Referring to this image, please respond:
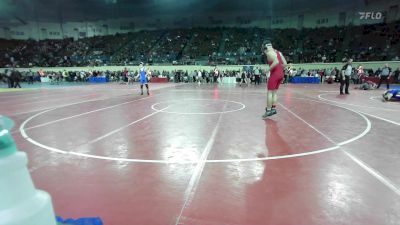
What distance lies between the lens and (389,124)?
771 cm

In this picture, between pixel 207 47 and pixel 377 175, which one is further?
pixel 207 47

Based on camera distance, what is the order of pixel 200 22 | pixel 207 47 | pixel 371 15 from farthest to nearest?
1. pixel 200 22
2. pixel 207 47
3. pixel 371 15

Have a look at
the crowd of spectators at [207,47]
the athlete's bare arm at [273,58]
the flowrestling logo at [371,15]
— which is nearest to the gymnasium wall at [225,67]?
the crowd of spectators at [207,47]

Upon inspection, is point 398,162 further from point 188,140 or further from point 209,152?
point 188,140

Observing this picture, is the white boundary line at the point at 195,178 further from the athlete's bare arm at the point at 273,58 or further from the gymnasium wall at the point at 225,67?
the gymnasium wall at the point at 225,67

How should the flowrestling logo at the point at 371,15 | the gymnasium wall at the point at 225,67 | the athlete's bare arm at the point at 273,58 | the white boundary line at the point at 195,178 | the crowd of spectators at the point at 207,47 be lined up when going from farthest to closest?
the flowrestling logo at the point at 371,15 → the crowd of spectators at the point at 207,47 → the gymnasium wall at the point at 225,67 → the athlete's bare arm at the point at 273,58 → the white boundary line at the point at 195,178

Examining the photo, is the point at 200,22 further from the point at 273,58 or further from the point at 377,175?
the point at 377,175

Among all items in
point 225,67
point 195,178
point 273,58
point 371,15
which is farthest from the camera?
point 371,15

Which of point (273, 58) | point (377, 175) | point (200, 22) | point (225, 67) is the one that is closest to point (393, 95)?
point (273, 58)

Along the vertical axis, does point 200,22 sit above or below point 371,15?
above

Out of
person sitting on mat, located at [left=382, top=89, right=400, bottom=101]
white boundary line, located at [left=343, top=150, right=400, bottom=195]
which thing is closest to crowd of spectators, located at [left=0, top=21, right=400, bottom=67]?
person sitting on mat, located at [left=382, top=89, right=400, bottom=101]

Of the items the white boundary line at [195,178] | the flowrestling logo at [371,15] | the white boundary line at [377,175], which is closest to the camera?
the white boundary line at [195,178]

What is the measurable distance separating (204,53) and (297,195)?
122 feet

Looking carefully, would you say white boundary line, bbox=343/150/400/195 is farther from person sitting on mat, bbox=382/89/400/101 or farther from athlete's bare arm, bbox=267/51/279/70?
person sitting on mat, bbox=382/89/400/101
